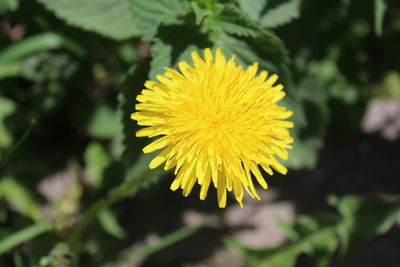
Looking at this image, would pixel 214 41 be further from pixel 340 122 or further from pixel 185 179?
pixel 340 122

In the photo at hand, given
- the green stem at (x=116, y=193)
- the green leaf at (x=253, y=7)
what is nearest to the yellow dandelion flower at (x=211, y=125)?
the green stem at (x=116, y=193)

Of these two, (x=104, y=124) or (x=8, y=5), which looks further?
(x=104, y=124)

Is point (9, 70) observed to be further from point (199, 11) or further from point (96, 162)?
point (199, 11)

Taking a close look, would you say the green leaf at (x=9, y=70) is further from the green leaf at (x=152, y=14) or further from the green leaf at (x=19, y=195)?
the green leaf at (x=152, y=14)

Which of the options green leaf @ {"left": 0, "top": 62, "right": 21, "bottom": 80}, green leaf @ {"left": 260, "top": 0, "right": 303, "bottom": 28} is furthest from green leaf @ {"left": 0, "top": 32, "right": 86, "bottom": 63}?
green leaf @ {"left": 260, "top": 0, "right": 303, "bottom": 28}

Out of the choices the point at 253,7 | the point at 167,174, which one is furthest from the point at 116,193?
the point at 253,7

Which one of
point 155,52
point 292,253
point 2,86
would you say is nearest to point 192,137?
point 155,52

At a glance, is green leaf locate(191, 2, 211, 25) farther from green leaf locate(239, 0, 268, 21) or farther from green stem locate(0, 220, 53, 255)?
green stem locate(0, 220, 53, 255)
